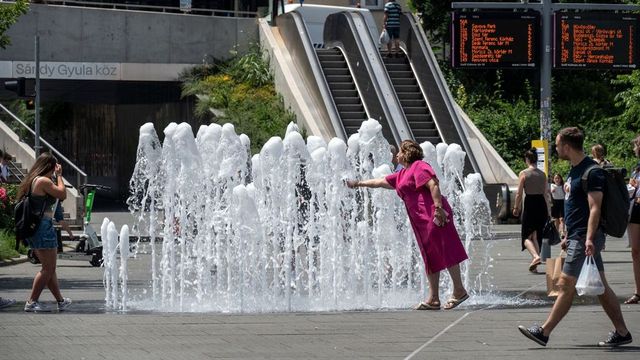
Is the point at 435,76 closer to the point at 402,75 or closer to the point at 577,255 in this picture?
the point at 402,75

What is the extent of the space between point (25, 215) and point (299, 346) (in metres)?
4.08

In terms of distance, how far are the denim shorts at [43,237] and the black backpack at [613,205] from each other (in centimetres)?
561

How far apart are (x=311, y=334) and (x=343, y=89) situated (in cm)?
2733

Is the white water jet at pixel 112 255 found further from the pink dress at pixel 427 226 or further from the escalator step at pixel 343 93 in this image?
the escalator step at pixel 343 93

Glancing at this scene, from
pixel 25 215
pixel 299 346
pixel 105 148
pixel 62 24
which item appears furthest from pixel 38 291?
pixel 105 148

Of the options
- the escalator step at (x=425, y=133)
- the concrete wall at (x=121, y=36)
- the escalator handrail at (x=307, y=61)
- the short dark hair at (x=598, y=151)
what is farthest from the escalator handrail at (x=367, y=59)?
the short dark hair at (x=598, y=151)

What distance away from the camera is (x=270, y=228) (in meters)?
15.9

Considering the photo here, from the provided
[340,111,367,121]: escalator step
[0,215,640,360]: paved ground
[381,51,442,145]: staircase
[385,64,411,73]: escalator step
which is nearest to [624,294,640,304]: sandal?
[0,215,640,360]: paved ground

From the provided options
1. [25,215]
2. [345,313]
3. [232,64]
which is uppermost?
[232,64]

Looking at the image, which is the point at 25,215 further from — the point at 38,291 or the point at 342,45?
the point at 342,45

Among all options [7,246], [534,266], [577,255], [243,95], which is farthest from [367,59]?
[577,255]

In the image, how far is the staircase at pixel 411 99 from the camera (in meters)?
38.2

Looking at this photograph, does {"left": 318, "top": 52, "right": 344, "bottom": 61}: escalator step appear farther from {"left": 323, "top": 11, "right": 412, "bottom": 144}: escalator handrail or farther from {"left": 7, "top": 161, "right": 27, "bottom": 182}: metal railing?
{"left": 7, "top": 161, "right": 27, "bottom": 182}: metal railing

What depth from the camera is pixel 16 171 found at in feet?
108
